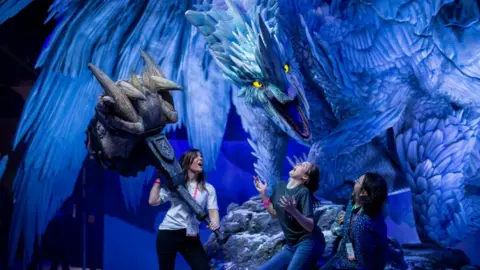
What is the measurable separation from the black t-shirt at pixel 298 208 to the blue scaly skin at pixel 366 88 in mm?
996

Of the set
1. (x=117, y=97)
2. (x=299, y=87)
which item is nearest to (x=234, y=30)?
(x=299, y=87)

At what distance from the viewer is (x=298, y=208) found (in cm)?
305

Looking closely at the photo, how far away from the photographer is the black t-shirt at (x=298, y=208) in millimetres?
3039

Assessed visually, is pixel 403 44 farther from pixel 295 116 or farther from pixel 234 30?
pixel 234 30

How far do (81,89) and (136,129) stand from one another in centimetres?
170

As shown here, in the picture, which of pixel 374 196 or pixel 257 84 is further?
pixel 257 84

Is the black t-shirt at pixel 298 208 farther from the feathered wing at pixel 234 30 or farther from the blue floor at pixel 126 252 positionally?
the blue floor at pixel 126 252

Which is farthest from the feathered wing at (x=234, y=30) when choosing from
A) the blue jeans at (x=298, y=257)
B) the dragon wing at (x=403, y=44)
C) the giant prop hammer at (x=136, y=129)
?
the blue jeans at (x=298, y=257)

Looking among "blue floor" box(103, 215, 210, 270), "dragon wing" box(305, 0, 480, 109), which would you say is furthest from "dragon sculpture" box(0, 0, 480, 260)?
"blue floor" box(103, 215, 210, 270)

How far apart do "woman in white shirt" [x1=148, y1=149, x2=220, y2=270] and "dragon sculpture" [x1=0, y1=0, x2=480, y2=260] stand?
1131 millimetres

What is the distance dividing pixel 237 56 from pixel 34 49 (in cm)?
185

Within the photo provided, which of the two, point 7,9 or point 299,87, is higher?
point 7,9

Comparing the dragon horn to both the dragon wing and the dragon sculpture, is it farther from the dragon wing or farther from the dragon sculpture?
the dragon wing

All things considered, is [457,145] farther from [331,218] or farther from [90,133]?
[90,133]
